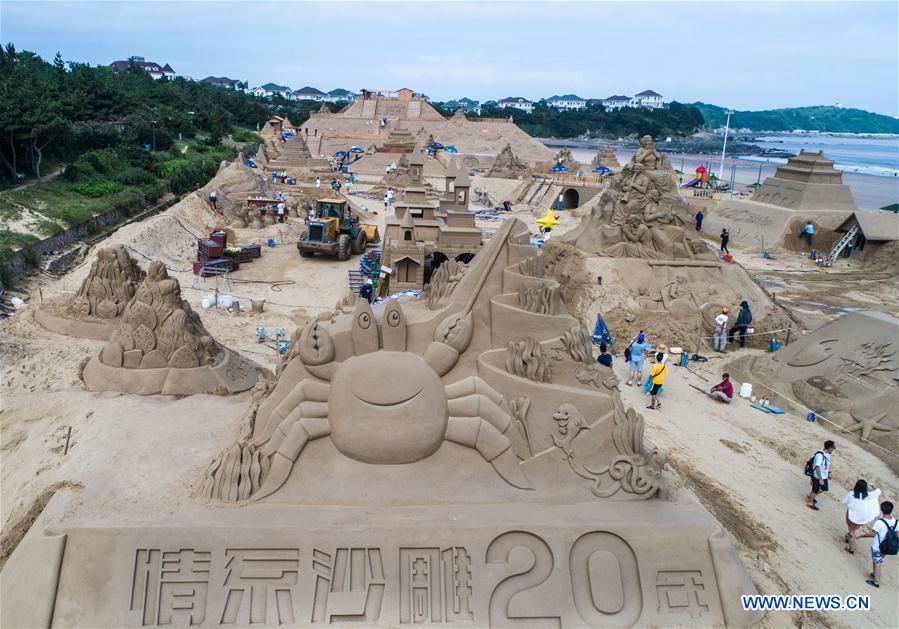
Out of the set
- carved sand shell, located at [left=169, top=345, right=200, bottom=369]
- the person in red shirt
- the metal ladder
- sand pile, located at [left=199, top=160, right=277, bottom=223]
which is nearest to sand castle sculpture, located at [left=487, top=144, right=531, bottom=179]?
sand pile, located at [left=199, top=160, right=277, bottom=223]

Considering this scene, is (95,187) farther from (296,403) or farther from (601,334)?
(296,403)

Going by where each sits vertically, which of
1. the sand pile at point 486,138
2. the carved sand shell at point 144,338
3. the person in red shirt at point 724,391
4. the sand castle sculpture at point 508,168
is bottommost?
the person in red shirt at point 724,391

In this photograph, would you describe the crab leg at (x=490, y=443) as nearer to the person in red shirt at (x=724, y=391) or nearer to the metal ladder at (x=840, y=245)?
the person in red shirt at (x=724, y=391)

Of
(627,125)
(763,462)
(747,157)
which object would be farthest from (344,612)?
(627,125)

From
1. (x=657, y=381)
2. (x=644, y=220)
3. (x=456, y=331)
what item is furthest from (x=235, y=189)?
(x=456, y=331)

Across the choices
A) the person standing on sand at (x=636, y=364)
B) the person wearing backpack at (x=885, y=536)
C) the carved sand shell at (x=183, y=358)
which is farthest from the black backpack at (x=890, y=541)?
the carved sand shell at (x=183, y=358)

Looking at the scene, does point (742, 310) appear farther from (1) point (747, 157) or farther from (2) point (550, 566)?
(1) point (747, 157)
